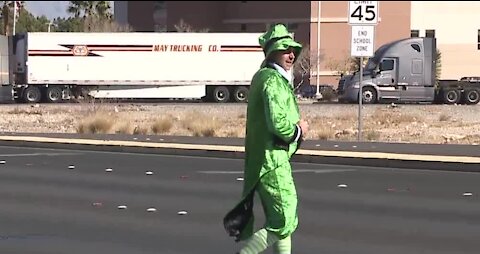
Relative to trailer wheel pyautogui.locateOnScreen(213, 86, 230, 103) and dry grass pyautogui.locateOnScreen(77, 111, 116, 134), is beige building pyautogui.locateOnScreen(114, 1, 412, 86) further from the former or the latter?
dry grass pyautogui.locateOnScreen(77, 111, 116, 134)

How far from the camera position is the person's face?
6602mm

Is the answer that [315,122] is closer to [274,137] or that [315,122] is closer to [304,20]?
[274,137]

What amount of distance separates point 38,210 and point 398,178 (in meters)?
6.32

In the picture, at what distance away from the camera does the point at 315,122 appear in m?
30.5

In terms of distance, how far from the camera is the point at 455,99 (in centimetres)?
4562

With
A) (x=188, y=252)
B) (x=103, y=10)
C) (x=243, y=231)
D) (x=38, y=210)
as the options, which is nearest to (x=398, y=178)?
(x=38, y=210)

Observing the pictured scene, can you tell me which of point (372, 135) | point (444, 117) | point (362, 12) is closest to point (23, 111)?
point (444, 117)

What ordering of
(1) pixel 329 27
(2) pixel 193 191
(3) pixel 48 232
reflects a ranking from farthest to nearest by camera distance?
(1) pixel 329 27 < (2) pixel 193 191 < (3) pixel 48 232

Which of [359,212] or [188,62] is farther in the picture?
[188,62]

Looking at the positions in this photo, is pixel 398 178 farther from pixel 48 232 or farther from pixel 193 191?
pixel 48 232

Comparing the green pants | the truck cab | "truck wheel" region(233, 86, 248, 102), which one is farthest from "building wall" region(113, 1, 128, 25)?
the green pants

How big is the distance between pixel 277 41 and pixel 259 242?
1.38m

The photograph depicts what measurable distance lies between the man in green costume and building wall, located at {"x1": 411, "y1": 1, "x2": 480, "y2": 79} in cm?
6036

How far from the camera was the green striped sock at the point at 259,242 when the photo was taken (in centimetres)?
665
